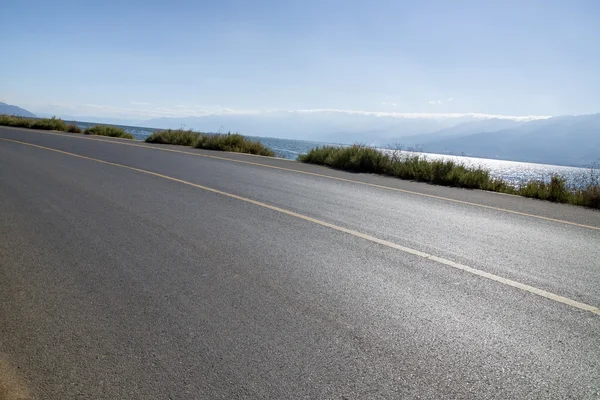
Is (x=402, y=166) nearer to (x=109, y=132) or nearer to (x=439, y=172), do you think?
(x=439, y=172)

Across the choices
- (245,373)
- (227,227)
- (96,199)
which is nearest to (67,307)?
(245,373)

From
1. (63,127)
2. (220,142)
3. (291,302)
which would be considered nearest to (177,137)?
(220,142)

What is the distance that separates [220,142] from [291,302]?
1709cm

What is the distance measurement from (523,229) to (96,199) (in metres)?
6.43

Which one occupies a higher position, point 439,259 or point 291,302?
point 439,259

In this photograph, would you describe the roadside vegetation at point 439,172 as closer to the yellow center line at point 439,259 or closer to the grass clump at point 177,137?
the yellow center line at point 439,259

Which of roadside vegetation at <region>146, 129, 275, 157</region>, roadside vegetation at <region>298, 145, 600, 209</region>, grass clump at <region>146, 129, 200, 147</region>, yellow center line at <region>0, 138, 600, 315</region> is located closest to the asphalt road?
yellow center line at <region>0, 138, 600, 315</region>

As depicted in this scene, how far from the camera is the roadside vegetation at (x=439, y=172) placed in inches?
346

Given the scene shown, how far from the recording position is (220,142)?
1930 cm

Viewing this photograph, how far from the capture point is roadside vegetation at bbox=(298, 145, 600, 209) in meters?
8.79

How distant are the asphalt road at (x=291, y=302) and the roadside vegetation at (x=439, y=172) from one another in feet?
9.35

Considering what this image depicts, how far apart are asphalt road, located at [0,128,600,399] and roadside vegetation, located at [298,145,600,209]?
112 inches

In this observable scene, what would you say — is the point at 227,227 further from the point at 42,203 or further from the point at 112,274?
the point at 42,203

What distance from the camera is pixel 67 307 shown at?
294 cm
